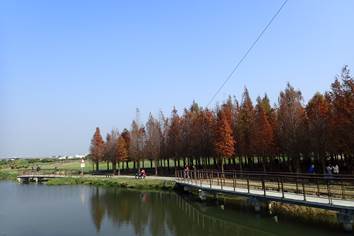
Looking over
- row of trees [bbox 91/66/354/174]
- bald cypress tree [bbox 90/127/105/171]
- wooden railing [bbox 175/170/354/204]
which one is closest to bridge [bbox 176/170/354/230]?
wooden railing [bbox 175/170/354/204]

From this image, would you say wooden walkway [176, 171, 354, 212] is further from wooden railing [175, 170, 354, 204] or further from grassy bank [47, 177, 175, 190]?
grassy bank [47, 177, 175, 190]

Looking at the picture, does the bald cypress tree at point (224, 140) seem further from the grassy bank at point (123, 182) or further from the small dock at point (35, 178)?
the small dock at point (35, 178)

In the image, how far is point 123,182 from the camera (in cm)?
5019

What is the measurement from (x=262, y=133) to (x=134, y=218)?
726 inches

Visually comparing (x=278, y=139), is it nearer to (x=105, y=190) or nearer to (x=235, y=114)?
(x=235, y=114)

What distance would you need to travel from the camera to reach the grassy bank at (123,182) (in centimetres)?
4366

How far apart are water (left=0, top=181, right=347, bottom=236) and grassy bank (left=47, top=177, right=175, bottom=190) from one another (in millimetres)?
3315

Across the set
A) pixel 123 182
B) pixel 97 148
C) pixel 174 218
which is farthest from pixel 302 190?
pixel 97 148

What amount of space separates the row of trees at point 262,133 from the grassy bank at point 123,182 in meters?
7.19

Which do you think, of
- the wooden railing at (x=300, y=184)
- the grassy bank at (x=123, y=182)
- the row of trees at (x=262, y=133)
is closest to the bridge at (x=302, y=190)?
the wooden railing at (x=300, y=184)

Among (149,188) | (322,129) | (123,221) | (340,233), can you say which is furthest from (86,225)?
(322,129)

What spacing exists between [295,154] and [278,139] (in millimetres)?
4258

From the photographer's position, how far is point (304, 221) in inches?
833

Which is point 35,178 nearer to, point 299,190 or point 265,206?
point 265,206
